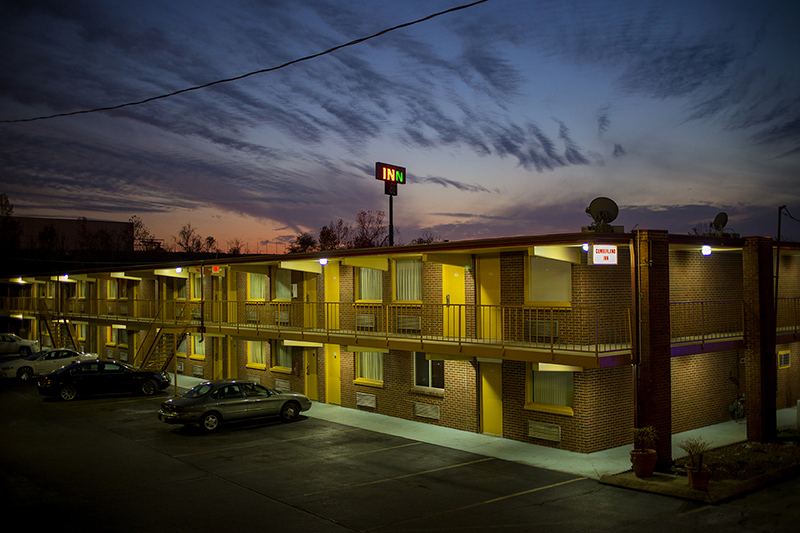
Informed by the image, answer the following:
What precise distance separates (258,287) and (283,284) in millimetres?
2067

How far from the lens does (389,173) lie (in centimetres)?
3447

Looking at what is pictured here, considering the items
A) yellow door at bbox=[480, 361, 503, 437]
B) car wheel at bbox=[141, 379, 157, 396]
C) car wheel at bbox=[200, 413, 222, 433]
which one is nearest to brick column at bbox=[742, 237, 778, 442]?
yellow door at bbox=[480, 361, 503, 437]

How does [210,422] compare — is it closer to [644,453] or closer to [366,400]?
[366,400]

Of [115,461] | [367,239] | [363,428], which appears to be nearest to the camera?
[115,461]

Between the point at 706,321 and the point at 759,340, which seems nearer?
the point at 759,340

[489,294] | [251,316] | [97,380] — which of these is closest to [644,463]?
[489,294]

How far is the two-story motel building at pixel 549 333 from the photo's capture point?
1393 cm

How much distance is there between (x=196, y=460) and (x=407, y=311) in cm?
788

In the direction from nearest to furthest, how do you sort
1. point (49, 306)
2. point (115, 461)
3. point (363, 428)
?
point (115, 461) < point (363, 428) < point (49, 306)

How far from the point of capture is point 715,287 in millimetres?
18406

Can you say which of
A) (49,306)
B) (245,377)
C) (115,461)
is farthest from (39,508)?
(49,306)

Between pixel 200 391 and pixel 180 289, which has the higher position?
pixel 180 289

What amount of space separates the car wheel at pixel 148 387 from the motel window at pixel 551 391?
1729 cm

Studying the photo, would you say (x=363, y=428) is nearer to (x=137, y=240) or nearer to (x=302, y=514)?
(x=302, y=514)
